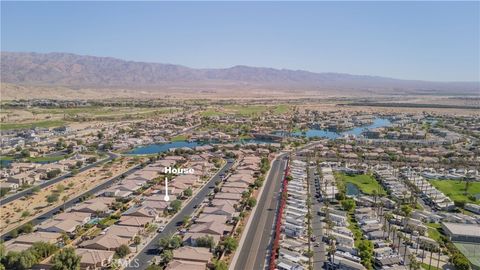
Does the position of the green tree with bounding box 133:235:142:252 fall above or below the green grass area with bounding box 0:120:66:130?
below

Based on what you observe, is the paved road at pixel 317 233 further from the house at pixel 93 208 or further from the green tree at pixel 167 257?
the house at pixel 93 208

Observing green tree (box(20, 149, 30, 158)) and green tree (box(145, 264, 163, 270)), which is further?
green tree (box(20, 149, 30, 158))

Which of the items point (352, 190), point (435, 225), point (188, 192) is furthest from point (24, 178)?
point (435, 225)

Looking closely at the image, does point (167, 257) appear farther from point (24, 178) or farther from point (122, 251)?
point (24, 178)

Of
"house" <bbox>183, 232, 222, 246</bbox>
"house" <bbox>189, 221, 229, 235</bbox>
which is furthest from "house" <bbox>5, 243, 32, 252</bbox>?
"house" <bbox>189, 221, 229, 235</bbox>

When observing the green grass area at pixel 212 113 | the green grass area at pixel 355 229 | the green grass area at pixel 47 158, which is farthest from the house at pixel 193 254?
the green grass area at pixel 212 113

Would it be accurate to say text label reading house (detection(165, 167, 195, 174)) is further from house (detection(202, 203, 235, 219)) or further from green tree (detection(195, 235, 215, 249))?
green tree (detection(195, 235, 215, 249))
